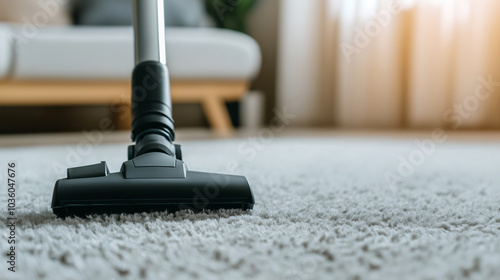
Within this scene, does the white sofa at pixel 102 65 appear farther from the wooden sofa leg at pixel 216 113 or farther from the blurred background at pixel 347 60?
the blurred background at pixel 347 60

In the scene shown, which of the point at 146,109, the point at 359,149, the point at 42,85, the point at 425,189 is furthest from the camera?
the point at 42,85

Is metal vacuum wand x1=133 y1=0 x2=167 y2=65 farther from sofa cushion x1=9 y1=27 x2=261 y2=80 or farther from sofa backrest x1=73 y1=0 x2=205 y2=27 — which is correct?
sofa backrest x1=73 y1=0 x2=205 y2=27

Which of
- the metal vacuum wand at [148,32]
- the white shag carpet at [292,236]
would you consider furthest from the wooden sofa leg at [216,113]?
the metal vacuum wand at [148,32]

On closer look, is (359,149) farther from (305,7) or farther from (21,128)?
(21,128)

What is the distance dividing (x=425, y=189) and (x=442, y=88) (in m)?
1.54

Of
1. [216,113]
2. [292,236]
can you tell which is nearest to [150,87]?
[292,236]

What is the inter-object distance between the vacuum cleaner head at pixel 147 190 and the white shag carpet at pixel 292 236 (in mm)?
14

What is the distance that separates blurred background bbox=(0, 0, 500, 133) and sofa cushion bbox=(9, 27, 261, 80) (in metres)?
0.34

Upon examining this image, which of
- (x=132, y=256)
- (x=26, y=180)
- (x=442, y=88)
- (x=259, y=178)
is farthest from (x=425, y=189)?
(x=442, y=88)

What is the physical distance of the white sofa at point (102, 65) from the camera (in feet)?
5.15

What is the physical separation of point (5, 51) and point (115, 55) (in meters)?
0.32

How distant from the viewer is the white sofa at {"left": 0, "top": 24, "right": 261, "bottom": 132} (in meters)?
1.57

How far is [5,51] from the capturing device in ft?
5.03

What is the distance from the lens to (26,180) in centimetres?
78
